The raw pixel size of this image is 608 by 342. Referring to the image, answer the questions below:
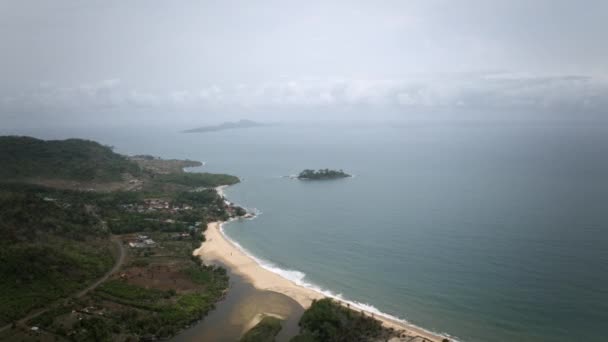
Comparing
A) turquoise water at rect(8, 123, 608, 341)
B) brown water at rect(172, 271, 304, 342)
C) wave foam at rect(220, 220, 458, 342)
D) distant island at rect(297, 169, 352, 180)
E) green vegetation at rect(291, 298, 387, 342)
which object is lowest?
brown water at rect(172, 271, 304, 342)

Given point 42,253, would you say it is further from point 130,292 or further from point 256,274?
point 256,274

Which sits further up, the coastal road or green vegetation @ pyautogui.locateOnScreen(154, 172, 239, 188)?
green vegetation @ pyautogui.locateOnScreen(154, 172, 239, 188)

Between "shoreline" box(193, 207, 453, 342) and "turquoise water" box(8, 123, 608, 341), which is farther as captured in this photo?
"turquoise water" box(8, 123, 608, 341)

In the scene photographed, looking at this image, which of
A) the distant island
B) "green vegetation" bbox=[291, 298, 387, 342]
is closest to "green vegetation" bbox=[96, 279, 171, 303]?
"green vegetation" bbox=[291, 298, 387, 342]

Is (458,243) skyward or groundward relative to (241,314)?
skyward

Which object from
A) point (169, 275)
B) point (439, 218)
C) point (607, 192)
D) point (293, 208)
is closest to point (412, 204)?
point (439, 218)

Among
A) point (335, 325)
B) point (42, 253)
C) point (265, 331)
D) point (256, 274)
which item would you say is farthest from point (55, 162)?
point (335, 325)

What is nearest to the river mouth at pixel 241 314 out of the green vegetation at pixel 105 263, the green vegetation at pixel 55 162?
the green vegetation at pixel 105 263

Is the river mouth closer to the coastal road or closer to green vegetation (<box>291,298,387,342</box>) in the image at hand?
green vegetation (<box>291,298,387,342</box>)
